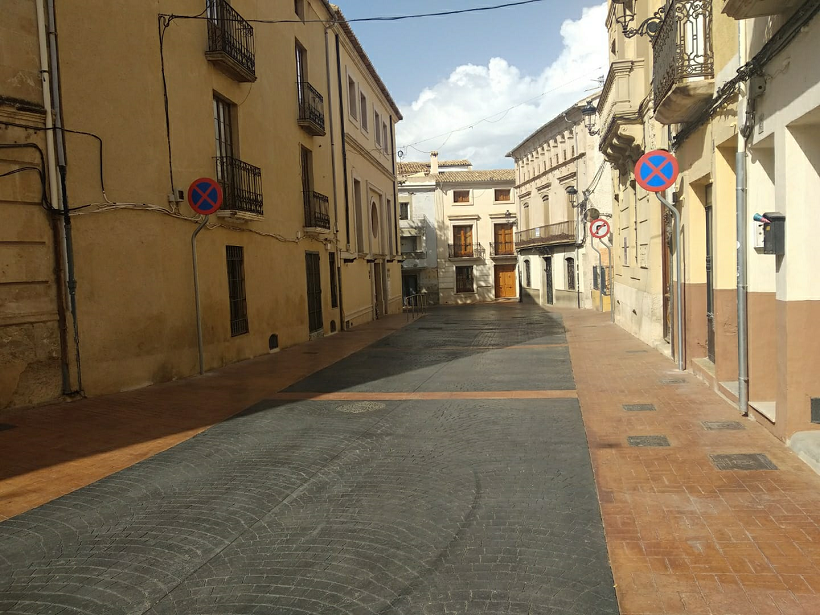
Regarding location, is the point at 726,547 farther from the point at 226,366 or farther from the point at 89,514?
the point at 226,366

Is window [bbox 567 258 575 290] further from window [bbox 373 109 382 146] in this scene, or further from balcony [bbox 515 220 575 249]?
window [bbox 373 109 382 146]

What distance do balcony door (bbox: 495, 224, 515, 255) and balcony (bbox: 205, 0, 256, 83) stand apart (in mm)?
32806

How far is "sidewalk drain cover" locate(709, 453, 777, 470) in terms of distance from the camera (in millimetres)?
5133

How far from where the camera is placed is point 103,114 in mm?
9172

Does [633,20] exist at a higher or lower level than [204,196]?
higher

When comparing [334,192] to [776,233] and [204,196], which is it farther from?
[776,233]

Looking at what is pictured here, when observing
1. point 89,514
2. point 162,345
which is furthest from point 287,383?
point 89,514

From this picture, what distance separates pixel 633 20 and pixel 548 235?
22365 mm

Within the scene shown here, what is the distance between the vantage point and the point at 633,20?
1344 cm

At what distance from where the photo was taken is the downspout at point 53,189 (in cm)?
830

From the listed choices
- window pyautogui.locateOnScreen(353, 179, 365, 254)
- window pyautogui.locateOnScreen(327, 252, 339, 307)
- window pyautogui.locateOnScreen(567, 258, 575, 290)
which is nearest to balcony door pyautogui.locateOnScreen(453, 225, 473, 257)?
window pyautogui.locateOnScreen(567, 258, 575, 290)

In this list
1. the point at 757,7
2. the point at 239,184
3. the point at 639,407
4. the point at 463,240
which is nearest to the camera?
the point at 757,7

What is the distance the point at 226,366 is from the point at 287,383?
255 cm

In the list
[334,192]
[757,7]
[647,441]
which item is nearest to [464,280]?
[334,192]
